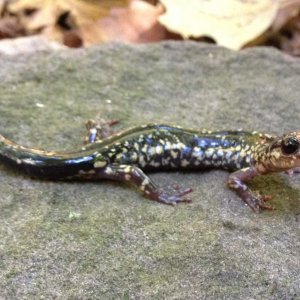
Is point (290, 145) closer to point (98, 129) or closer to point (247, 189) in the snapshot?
point (247, 189)

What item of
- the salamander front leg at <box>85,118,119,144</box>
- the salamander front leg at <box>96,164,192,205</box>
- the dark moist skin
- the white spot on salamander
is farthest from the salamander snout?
the salamander front leg at <box>85,118,119,144</box>

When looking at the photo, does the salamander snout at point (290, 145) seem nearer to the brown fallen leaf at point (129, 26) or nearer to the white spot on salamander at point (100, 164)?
the white spot on salamander at point (100, 164)

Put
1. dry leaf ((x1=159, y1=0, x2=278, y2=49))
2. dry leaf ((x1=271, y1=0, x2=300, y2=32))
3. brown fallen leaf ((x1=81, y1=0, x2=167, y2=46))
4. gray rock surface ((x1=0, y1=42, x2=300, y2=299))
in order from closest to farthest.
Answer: gray rock surface ((x1=0, y1=42, x2=300, y2=299)), dry leaf ((x1=159, y1=0, x2=278, y2=49)), brown fallen leaf ((x1=81, y1=0, x2=167, y2=46)), dry leaf ((x1=271, y1=0, x2=300, y2=32))

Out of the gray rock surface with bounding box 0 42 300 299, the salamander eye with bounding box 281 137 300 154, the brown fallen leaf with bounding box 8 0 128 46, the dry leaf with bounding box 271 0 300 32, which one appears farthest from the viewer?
the brown fallen leaf with bounding box 8 0 128 46

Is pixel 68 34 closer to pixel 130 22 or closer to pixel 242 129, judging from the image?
pixel 130 22

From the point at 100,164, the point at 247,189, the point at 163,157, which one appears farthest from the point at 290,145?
the point at 100,164

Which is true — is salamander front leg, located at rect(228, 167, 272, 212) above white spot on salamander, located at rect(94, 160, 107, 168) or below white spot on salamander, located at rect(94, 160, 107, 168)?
above

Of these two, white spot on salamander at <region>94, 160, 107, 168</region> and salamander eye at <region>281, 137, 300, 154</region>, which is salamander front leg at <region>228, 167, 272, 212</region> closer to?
salamander eye at <region>281, 137, 300, 154</region>
